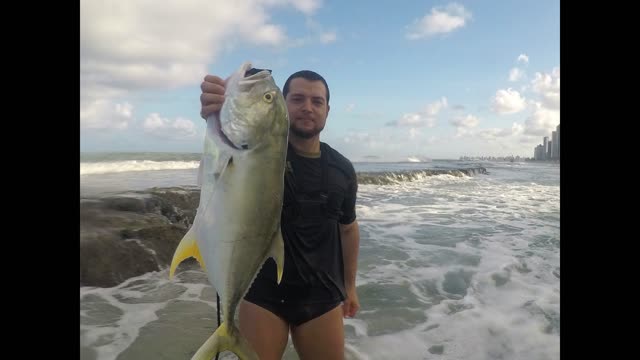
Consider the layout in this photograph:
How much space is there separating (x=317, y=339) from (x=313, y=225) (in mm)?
750

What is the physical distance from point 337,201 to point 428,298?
166 inches

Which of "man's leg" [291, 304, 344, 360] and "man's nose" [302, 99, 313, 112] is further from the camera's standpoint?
"man's leg" [291, 304, 344, 360]

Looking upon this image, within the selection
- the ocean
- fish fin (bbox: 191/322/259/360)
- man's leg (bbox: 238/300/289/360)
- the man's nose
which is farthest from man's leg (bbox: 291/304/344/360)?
the ocean

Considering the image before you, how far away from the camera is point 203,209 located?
1.92 m

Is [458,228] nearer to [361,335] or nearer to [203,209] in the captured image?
[361,335]

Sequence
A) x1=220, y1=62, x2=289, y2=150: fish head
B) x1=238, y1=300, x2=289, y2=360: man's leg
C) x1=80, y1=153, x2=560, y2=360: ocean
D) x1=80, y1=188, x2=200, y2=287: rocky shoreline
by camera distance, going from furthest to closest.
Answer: x1=80, y1=188, x2=200, y2=287: rocky shoreline, x1=80, y1=153, x2=560, y2=360: ocean, x1=238, y1=300, x2=289, y2=360: man's leg, x1=220, y1=62, x2=289, y2=150: fish head

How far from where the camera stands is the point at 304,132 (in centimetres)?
264

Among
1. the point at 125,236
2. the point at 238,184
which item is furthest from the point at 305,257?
the point at 125,236

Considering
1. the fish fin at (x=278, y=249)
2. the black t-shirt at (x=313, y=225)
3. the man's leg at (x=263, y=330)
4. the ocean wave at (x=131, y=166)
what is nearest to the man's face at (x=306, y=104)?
the black t-shirt at (x=313, y=225)

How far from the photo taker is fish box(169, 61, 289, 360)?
1890 mm

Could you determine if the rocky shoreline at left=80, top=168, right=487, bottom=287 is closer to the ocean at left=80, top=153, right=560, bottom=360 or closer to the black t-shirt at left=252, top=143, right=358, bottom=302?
the ocean at left=80, top=153, right=560, bottom=360

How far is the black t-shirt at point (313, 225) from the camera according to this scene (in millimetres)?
2609
